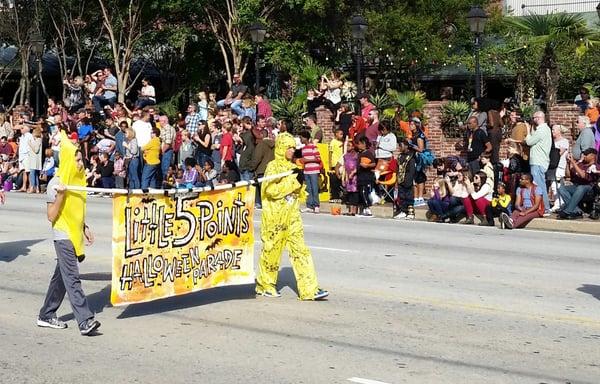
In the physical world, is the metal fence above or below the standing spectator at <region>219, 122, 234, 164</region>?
above

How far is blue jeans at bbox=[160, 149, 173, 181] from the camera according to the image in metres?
27.2

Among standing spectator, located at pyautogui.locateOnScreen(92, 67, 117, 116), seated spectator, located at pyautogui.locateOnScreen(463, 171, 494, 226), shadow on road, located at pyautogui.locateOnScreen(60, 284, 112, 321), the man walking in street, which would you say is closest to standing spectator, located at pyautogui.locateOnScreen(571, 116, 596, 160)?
seated spectator, located at pyautogui.locateOnScreen(463, 171, 494, 226)

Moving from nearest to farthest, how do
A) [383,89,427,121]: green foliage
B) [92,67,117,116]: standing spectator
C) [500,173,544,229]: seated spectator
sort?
[500,173,544,229]: seated spectator
[383,89,427,121]: green foliage
[92,67,117,116]: standing spectator

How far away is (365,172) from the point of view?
23391 mm

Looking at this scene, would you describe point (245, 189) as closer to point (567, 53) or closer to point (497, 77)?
point (567, 53)

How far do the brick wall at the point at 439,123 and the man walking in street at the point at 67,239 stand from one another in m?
15.8

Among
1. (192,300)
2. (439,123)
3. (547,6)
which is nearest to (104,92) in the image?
(439,123)

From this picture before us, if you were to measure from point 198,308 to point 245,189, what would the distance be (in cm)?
149

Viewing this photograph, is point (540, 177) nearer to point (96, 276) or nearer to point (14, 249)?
point (14, 249)

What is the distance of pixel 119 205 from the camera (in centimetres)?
1112

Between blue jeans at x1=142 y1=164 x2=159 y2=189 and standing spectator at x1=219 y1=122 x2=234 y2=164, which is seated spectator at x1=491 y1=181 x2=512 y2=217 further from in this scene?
blue jeans at x1=142 y1=164 x2=159 y2=189

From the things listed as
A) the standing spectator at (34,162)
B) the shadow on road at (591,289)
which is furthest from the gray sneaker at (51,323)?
the standing spectator at (34,162)

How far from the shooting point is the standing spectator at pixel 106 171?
1129 inches

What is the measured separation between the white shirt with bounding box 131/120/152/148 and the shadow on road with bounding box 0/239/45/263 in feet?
32.1
